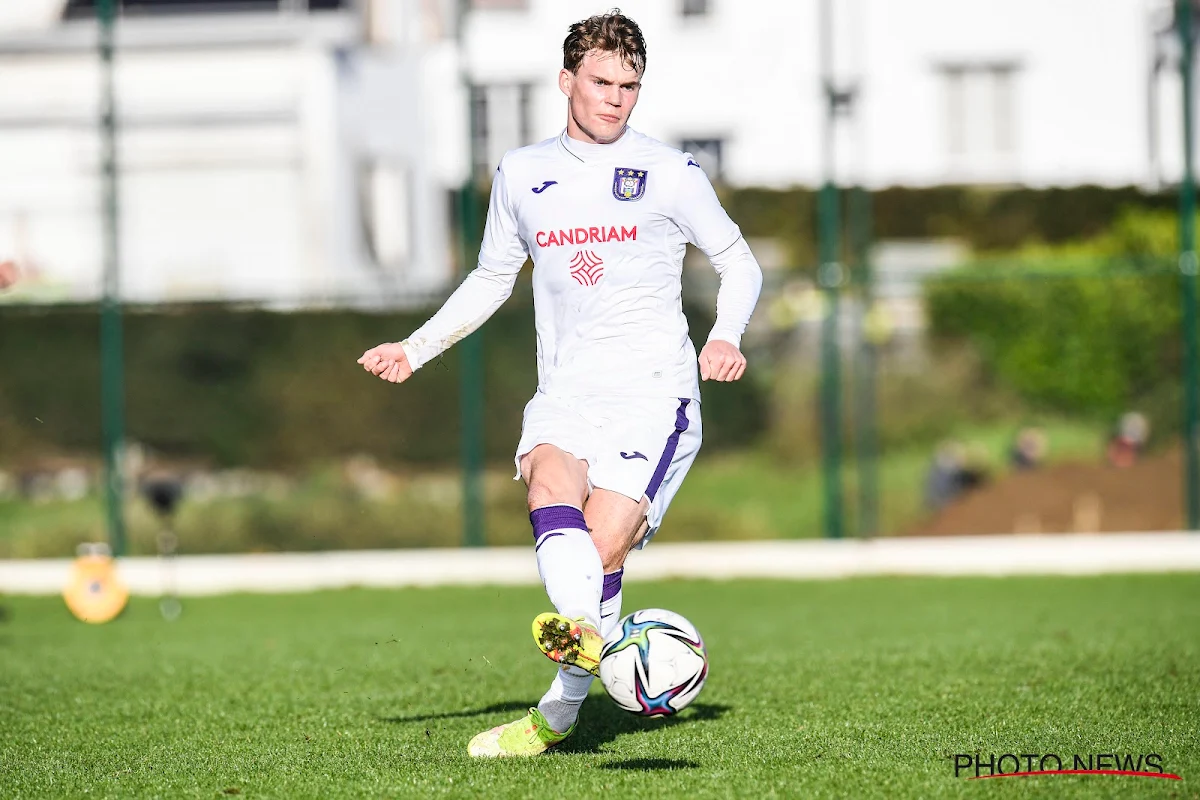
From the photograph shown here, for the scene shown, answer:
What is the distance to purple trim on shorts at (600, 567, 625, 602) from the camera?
5.57 m

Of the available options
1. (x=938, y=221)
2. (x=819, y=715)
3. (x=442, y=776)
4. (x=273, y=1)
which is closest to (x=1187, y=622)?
(x=819, y=715)

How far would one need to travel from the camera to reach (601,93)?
5.51 m

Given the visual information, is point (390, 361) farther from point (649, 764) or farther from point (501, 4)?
point (501, 4)

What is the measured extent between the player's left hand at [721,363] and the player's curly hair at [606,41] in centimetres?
93

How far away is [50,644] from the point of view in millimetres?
10375

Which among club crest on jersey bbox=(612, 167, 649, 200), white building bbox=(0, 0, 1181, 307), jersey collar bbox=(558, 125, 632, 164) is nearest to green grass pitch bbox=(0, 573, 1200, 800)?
club crest on jersey bbox=(612, 167, 649, 200)

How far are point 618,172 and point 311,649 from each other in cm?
470

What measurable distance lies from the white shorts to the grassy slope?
30.2 ft

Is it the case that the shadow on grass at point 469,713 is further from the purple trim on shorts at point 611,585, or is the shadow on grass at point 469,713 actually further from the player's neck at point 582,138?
the player's neck at point 582,138

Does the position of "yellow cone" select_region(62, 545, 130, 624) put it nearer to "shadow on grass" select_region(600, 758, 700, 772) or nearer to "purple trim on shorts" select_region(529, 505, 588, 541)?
"shadow on grass" select_region(600, 758, 700, 772)

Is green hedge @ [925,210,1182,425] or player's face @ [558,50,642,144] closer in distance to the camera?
player's face @ [558,50,642,144]

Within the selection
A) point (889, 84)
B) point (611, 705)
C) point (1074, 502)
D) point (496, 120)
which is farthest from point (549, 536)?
point (889, 84)

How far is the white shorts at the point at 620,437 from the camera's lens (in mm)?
5496

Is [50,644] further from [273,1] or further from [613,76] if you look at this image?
[273,1]
